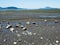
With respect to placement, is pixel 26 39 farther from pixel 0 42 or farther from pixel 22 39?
pixel 0 42

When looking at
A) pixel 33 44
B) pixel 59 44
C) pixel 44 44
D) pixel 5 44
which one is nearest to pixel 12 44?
pixel 5 44

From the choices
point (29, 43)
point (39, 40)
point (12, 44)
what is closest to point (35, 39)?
point (39, 40)

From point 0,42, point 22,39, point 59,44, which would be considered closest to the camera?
point 59,44

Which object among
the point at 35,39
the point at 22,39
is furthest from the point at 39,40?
the point at 22,39

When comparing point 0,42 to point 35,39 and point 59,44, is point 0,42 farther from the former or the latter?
point 59,44

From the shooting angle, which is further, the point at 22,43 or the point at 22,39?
the point at 22,39

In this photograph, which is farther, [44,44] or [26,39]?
[26,39]

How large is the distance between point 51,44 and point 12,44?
7.31 ft

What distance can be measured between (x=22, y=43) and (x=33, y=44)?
0.66 metres

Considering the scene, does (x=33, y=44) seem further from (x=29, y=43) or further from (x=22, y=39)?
(x=22, y=39)

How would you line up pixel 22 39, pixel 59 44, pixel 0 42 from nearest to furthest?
pixel 59 44, pixel 0 42, pixel 22 39

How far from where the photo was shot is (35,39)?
433 inches

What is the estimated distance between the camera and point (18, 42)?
33.6 ft

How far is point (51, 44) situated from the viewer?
9.73 m
